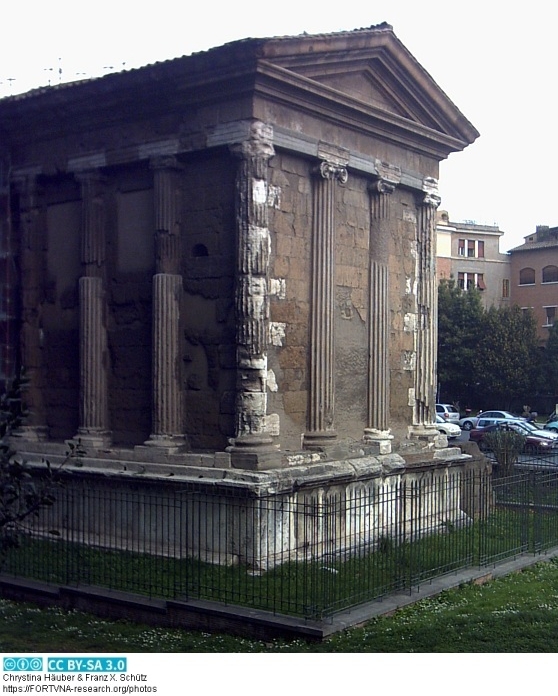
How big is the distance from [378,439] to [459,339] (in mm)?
35345

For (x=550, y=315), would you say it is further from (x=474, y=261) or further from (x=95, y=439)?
(x=95, y=439)

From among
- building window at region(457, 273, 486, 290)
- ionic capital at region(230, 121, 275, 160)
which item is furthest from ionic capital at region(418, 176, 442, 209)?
building window at region(457, 273, 486, 290)

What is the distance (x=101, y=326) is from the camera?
15188 mm

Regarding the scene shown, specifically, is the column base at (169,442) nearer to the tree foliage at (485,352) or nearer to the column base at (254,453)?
the column base at (254,453)

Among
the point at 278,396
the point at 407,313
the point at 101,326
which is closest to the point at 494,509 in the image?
the point at 407,313

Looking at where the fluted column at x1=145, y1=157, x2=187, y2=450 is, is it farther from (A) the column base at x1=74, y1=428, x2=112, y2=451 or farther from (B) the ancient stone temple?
(A) the column base at x1=74, y1=428, x2=112, y2=451

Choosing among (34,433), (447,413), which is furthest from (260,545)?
(447,413)

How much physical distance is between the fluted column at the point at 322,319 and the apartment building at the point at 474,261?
4603 cm

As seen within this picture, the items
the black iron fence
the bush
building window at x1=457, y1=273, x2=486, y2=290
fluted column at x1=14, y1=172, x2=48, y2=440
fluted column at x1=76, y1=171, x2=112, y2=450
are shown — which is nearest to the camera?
the black iron fence

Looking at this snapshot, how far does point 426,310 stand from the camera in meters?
17.5

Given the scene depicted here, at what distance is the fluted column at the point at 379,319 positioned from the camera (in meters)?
15.8

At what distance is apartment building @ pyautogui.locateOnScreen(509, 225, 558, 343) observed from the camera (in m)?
57.1

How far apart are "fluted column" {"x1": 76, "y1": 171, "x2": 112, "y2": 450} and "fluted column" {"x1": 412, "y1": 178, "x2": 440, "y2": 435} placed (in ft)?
17.8

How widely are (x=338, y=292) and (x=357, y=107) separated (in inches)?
111
